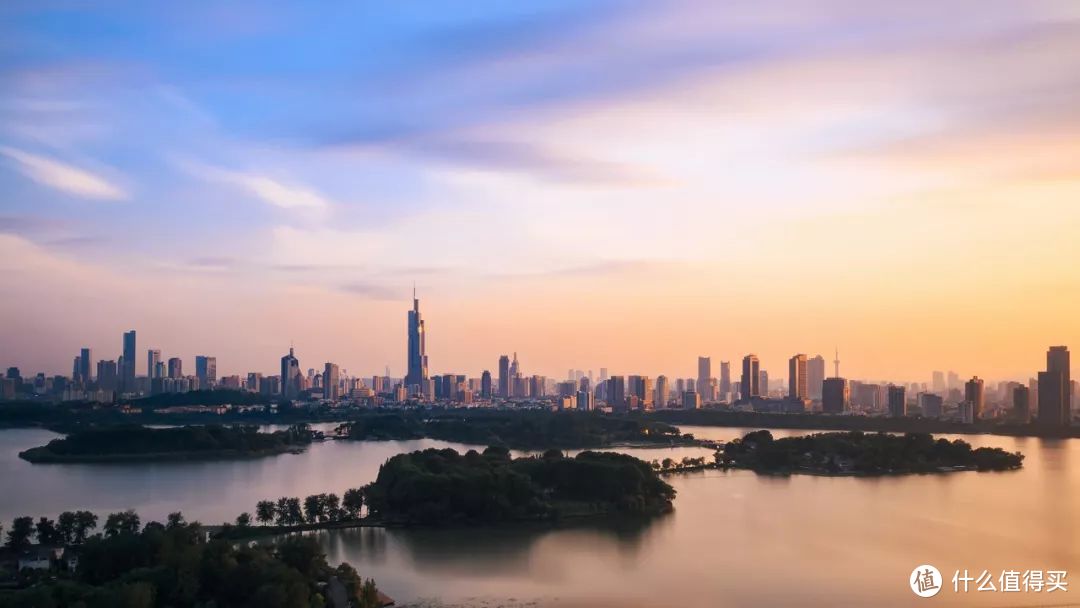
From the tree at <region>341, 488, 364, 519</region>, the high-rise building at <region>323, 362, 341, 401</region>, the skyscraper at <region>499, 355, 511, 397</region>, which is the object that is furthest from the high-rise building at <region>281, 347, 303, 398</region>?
the tree at <region>341, 488, 364, 519</region>

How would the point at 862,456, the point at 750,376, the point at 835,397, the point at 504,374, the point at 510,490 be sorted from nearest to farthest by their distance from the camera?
→ the point at 510,490, the point at 862,456, the point at 835,397, the point at 750,376, the point at 504,374

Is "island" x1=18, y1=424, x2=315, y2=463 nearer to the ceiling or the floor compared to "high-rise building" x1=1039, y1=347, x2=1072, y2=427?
nearer to the floor

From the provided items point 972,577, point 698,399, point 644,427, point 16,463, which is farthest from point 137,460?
point 698,399

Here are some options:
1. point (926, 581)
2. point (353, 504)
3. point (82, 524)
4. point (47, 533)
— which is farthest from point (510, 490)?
point (926, 581)

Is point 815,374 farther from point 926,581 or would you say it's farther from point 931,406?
point 926,581

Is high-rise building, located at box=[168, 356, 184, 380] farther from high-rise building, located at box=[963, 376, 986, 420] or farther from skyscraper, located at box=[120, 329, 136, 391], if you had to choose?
high-rise building, located at box=[963, 376, 986, 420]

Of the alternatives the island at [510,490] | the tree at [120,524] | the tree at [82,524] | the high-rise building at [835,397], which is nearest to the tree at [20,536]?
the tree at [82,524]

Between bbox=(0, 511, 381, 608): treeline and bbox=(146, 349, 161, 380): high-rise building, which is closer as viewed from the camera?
bbox=(0, 511, 381, 608): treeline
